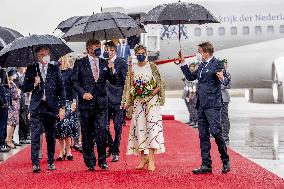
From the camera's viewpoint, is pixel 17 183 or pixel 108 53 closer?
pixel 17 183

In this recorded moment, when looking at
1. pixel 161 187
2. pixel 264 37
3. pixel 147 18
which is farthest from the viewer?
pixel 264 37

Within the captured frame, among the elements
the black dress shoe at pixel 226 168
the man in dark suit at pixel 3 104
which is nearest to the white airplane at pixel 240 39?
the man in dark suit at pixel 3 104

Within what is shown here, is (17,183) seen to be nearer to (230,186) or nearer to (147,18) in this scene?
(230,186)

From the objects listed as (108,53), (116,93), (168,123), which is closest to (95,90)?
(108,53)

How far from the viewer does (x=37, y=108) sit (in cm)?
939

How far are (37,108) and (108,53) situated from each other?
139 centimetres

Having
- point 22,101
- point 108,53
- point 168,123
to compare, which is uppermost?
point 108,53

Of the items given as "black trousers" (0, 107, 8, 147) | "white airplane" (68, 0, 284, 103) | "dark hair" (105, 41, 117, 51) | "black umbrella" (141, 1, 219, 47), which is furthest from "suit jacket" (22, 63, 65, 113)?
"white airplane" (68, 0, 284, 103)

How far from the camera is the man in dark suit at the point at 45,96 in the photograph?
9398mm

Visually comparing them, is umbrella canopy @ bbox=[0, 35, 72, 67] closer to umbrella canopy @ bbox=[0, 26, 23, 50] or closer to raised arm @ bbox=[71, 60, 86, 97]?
raised arm @ bbox=[71, 60, 86, 97]

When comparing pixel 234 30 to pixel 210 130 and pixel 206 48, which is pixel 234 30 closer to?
pixel 206 48

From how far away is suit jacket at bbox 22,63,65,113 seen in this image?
942 cm

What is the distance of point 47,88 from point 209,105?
241 cm

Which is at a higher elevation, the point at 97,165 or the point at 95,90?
the point at 95,90
